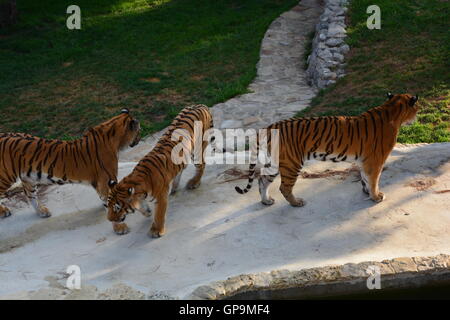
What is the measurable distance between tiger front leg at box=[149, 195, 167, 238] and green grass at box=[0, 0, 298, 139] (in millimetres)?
3595

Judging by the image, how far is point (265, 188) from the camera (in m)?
6.02

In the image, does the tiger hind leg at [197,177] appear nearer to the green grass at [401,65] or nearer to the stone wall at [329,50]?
the green grass at [401,65]

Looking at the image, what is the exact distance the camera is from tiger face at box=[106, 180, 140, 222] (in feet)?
17.2

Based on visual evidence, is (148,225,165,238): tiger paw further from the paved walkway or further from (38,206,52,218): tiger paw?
(38,206,52,218): tiger paw

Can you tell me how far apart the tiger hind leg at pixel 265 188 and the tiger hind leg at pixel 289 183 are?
16cm

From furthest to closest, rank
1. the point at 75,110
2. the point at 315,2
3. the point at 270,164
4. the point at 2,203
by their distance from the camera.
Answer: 1. the point at 315,2
2. the point at 75,110
3. the point at 2,203
4. the point at 270,164

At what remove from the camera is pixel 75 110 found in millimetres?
10078

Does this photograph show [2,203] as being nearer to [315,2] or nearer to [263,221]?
[263,221]

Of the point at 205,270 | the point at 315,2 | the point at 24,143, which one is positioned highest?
the point at 315,2

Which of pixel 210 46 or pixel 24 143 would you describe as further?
pixel 210 46

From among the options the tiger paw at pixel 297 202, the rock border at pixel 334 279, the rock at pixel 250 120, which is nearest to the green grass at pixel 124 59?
the rock at pixel 250 120

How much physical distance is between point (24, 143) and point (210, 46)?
7591 mm

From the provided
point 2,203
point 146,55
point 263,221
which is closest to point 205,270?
point 263,221

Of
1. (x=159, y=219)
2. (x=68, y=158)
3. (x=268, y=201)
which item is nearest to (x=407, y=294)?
(x=268, y=201)
